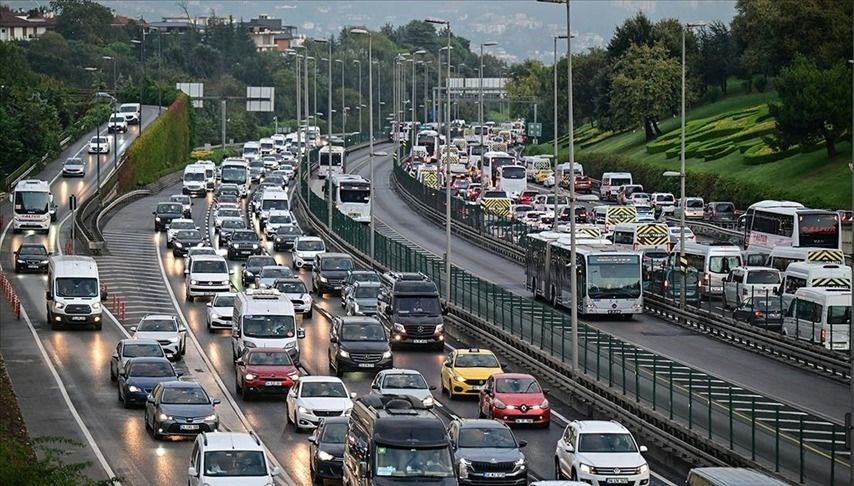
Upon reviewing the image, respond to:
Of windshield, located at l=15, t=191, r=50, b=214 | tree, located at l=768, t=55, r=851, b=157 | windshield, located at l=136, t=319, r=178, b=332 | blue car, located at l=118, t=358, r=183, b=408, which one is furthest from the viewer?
tree, located at l=768, t=55, r=851, b=157

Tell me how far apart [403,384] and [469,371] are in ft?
14.5

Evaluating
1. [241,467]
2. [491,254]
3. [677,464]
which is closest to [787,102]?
[491,254]

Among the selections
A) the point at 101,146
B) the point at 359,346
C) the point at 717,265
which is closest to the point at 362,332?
the point at 359,346

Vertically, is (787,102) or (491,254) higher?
(787,102)

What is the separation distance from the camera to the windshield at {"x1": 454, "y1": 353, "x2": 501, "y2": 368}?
47156 millimetres

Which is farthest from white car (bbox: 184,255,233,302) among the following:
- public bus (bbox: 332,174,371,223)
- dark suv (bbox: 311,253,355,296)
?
public bus (bbox: 332,174,371,223)

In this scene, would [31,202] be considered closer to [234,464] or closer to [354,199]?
[354,199]

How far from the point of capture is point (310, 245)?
8138cm

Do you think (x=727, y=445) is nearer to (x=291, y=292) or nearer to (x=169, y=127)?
(x=291, y=292)

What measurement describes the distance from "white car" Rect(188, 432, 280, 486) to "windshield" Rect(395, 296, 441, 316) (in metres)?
23.9

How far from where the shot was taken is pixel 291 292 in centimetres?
6425

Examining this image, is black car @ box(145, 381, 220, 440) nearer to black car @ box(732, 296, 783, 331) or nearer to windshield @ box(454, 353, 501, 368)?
windshield @ box(454, 353, 501, 368)

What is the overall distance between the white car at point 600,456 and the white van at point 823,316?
60.2 ft

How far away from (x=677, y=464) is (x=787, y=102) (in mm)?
72774
